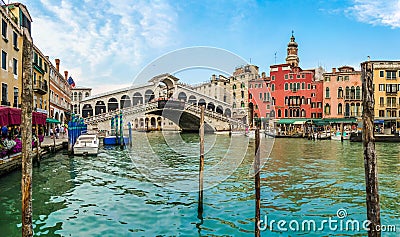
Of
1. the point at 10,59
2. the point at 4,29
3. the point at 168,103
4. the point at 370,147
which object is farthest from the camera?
the point at 168,103

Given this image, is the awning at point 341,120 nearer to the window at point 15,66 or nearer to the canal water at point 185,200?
the canal water at point 185,200

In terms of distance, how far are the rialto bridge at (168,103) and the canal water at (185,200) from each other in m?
20.8

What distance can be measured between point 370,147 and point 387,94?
34.1m

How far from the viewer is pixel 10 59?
48.0 feet

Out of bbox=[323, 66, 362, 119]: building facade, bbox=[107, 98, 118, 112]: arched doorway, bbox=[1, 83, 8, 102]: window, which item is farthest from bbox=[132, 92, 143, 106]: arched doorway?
bbox=[1, 83, 8, 102]: window

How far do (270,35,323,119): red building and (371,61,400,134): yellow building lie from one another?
5592 millimetres

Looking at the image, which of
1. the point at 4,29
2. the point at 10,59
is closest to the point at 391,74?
the point at 10,59

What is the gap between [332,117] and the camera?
116 ft

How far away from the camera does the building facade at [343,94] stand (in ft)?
114

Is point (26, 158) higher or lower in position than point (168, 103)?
lower

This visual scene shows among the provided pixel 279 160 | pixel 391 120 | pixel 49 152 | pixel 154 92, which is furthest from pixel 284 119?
→ pixel 49 152

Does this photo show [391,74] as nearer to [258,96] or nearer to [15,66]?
[258,96]

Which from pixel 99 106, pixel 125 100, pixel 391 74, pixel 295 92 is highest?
pixel 391 74

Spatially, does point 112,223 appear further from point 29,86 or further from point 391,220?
point 391,220
